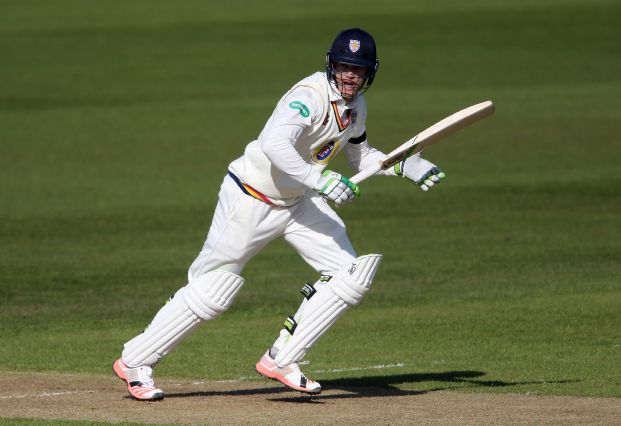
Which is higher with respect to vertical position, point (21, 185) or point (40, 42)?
point (40, 42)

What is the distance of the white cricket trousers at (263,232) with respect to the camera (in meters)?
8.05

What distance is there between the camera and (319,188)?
7625 mm

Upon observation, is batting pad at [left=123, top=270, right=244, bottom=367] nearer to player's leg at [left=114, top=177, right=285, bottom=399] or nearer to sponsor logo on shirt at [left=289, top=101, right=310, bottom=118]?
player's leg at [left=114, top=177, right=285, bottom=399]

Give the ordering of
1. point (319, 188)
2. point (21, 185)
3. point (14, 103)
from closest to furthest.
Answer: point (319, 188) < point (21, 185) < point (14, 103)

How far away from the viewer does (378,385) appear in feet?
28.7

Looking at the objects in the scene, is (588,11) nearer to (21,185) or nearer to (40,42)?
(40,42)

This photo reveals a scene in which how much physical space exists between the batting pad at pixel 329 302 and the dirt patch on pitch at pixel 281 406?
1.12 feet

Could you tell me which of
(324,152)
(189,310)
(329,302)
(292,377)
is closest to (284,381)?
(292,377)

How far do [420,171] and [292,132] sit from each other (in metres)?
1.07

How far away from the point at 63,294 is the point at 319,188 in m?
5.53

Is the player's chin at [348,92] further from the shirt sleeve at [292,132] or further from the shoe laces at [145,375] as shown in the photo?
the shoe laces at [145,375]

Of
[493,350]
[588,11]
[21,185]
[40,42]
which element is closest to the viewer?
[493,350]

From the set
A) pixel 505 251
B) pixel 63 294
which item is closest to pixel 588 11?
pixel 505 251

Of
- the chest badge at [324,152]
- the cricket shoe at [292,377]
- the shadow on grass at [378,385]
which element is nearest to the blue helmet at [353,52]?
the chest badge at [324,152]
